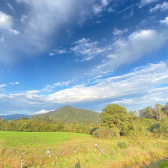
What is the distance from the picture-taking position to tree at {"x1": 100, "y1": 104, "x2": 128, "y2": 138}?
4222 centimetres

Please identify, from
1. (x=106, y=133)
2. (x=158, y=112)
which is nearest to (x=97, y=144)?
(x=106, y=133)

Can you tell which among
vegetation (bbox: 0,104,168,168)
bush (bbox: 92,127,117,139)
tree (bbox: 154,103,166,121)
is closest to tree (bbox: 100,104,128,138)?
vegetation (bbox: 0,104,168,168)

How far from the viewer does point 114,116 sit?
→ 4303cm

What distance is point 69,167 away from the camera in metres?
12.3

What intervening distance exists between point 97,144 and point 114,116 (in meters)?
20.8

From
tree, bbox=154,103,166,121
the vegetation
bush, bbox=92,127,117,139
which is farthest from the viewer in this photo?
tree, bbox=154,103,166,121

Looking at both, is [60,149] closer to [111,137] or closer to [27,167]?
[27,167]

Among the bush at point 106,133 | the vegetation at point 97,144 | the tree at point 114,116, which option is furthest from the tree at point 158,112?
the bush at point 106,133

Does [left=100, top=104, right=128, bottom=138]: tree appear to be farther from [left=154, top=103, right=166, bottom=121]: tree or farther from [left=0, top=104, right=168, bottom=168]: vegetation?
[left=154, top=103, right=166, bottom=121]: tree

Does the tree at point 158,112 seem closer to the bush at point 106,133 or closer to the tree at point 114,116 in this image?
the tree at point 114,116

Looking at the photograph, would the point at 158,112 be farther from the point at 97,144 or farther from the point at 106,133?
the point at 97,144

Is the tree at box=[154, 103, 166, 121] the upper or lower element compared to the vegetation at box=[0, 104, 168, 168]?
upper

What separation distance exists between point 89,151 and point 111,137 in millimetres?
22890

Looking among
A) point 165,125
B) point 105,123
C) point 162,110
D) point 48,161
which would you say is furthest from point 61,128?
point 162,110
